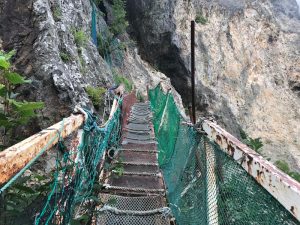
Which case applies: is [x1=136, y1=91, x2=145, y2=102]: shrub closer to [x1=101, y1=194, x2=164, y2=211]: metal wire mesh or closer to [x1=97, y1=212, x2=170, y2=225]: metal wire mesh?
[x1=101, y1=194, x2=164, y2=211]: metal wire mesh

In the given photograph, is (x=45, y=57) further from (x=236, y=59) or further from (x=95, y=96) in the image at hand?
(x=236, y=59)

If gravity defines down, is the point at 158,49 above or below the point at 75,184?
above

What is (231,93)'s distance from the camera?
77.4 ft

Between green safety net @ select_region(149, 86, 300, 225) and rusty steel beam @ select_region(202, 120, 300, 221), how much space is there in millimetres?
36

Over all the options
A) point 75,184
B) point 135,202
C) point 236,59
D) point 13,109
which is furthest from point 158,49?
point 75,184

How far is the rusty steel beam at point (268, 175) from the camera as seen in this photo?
4.02 ft

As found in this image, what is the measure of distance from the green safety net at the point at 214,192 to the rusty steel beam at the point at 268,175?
36 mm

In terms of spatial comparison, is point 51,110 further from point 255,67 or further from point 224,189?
point 255,67

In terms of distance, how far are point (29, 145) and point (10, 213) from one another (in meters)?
0.53

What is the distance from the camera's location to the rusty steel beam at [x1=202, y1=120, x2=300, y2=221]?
1.23 meters

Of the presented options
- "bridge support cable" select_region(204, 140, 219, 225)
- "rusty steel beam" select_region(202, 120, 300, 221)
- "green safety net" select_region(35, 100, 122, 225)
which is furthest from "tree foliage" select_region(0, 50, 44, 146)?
"rusty steel beam" select_region(202, 120, 300, 221)

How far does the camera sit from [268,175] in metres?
1.42

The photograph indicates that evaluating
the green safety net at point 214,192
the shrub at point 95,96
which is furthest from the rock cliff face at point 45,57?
the green safety net at point 214,192

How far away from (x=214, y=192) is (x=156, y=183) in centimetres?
231
